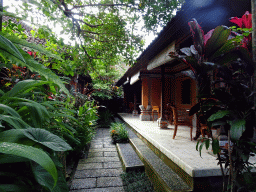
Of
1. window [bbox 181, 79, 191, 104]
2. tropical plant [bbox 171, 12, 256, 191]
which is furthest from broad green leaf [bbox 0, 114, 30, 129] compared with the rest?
window [bbox 181, 79, 191, 104]

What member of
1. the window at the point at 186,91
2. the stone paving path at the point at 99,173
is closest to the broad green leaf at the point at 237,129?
the stone paving path at the point at 99,173

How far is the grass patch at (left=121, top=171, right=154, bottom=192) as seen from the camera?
7.55ft

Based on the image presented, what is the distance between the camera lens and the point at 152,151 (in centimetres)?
321

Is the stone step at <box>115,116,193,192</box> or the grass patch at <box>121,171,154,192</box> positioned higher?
the stone step at <box>115,116,193,192</box>

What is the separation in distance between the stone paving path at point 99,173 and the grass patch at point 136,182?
0.09m

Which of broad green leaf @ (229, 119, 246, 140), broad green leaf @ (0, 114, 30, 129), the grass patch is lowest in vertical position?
the grass patch

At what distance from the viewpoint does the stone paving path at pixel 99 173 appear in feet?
7.82

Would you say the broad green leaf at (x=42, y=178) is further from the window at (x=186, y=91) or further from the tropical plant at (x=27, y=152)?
the window at (x=186, y=91)

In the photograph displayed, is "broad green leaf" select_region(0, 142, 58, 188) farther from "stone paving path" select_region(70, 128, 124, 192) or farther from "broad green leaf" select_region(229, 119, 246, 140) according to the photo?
"stone paving path" select_region(70, 128, 124, 192)

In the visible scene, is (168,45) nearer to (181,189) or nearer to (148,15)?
(148,15)

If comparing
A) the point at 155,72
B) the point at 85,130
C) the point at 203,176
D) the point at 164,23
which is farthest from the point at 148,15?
the point at 155,72

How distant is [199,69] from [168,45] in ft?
7.25

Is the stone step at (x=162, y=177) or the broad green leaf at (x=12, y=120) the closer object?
the broad green leaf at (x=12, y=120)

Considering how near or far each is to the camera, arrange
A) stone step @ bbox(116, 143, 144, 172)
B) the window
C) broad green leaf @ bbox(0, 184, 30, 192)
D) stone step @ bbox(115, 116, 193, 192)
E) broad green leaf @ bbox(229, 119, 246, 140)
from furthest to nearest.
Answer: the window
stone step @ bbox(116, 143, 144, 172)
stone step @ bbox(115, 116, 193, 192)
broad green leaf @ bbox(229, 119, 246, 140)
broad green leaf @ bbox(0, 184, 30, 192)
